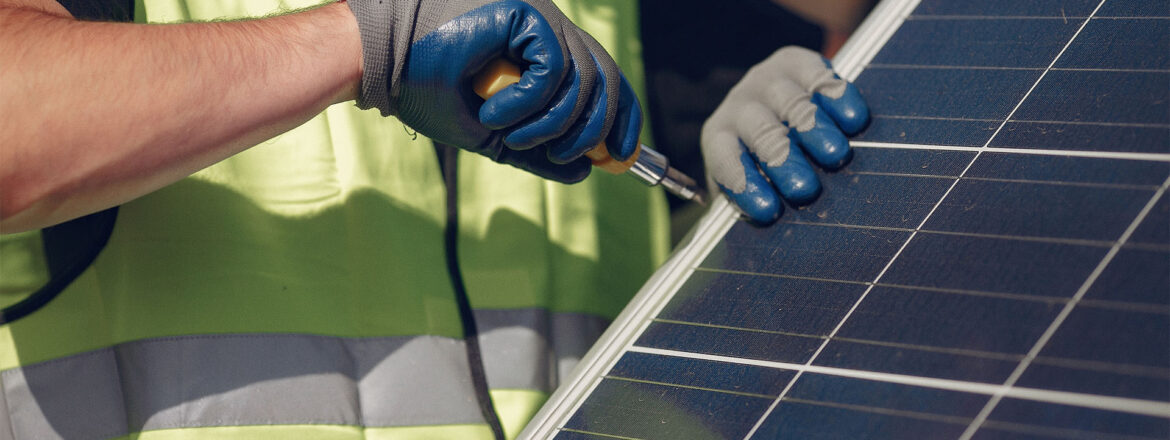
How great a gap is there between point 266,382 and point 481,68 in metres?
0.64

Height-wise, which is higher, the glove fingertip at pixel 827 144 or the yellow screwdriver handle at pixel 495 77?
the yellow screwdriver handle at pixel 495 77

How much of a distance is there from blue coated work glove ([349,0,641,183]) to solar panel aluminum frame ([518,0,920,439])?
242mm

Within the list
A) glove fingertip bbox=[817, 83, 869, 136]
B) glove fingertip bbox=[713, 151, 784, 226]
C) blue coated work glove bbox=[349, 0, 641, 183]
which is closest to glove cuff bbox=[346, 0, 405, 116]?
blue coated work glove bbox=[349, 0, 641, 183]

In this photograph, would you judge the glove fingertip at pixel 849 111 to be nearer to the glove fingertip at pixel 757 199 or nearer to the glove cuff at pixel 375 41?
the glove fingertip at pixel 757 199

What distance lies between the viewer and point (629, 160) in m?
1.42

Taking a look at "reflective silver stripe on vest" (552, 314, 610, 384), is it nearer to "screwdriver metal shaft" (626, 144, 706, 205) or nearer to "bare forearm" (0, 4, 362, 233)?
"screwdriver metal shaft" (626, 144, 706, 205)

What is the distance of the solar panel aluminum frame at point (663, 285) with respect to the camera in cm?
119

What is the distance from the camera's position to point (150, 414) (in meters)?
1.30

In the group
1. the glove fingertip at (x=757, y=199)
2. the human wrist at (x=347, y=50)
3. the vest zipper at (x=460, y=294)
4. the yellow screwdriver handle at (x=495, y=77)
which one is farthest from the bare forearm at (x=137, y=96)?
the glove fingertip at (x=757, y=199)

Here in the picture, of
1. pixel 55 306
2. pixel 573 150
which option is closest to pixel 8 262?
pixel 55 306

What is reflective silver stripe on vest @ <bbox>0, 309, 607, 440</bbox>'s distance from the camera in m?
1.24

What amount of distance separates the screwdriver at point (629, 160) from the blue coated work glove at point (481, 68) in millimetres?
17

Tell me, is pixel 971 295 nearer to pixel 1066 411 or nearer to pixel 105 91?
pixel 1066 411

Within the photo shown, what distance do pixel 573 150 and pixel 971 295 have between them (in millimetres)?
631
